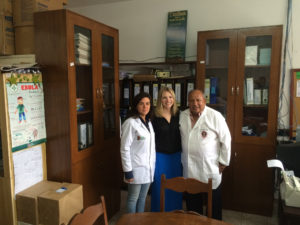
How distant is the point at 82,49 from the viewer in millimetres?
2238

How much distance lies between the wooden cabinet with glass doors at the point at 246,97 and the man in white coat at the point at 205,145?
2.08 feet

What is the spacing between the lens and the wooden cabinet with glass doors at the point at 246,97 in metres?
2.65

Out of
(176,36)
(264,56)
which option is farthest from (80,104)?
(264,56)

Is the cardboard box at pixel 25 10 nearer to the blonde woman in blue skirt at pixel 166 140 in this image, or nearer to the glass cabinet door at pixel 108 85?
the glass cabinet door at pixel 108 85

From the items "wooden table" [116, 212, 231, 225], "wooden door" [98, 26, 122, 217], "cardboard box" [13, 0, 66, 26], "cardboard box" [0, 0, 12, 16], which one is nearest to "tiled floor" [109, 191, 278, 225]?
"wooden door" [98, 26, 122, 217]

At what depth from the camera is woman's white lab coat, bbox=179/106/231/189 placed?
2.20m

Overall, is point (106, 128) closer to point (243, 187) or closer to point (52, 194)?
point (52, 194)

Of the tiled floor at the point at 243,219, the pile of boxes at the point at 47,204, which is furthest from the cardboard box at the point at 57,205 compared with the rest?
the tiled floor at the point at 243,219

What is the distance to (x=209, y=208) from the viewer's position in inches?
63.4

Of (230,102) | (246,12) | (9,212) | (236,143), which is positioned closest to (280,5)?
(246,12)

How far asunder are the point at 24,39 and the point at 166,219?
1.80 m

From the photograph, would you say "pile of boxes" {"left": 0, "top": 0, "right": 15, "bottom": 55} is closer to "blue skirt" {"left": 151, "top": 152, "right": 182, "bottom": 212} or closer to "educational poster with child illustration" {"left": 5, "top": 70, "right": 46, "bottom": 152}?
"educational poster with child illustration" {"left": 5, "top": 70, "right": 46, "bottom": 152}

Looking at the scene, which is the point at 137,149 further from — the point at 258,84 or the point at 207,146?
the point at 258,84

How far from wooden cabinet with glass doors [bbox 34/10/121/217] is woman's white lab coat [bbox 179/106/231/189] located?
86 centimetres
